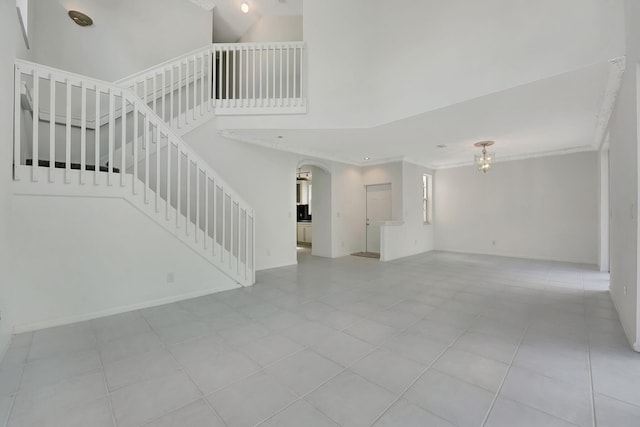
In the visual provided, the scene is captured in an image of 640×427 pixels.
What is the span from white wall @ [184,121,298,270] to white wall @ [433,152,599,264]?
5.07 m

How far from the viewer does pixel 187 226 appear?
3.73 metres

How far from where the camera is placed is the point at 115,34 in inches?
185

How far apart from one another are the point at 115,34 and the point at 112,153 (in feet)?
10.1

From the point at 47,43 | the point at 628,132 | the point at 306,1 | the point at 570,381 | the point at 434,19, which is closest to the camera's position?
the point at 570,381

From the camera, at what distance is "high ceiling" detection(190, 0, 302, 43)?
5904 mm

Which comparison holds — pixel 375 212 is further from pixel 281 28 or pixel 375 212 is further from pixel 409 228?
pixel 281 28

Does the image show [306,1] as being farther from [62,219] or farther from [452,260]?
[452,260]

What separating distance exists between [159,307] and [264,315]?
4.60 feet

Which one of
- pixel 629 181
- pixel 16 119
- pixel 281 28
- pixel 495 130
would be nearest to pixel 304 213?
pixel 281 28

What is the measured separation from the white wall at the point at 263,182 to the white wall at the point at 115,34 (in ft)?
6.12

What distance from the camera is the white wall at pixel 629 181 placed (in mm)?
2254

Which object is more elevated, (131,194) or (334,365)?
(131,194)

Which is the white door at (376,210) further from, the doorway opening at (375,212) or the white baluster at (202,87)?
the white baluster at (202,87)

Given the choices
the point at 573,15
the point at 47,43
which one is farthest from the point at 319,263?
the point at 47,43
